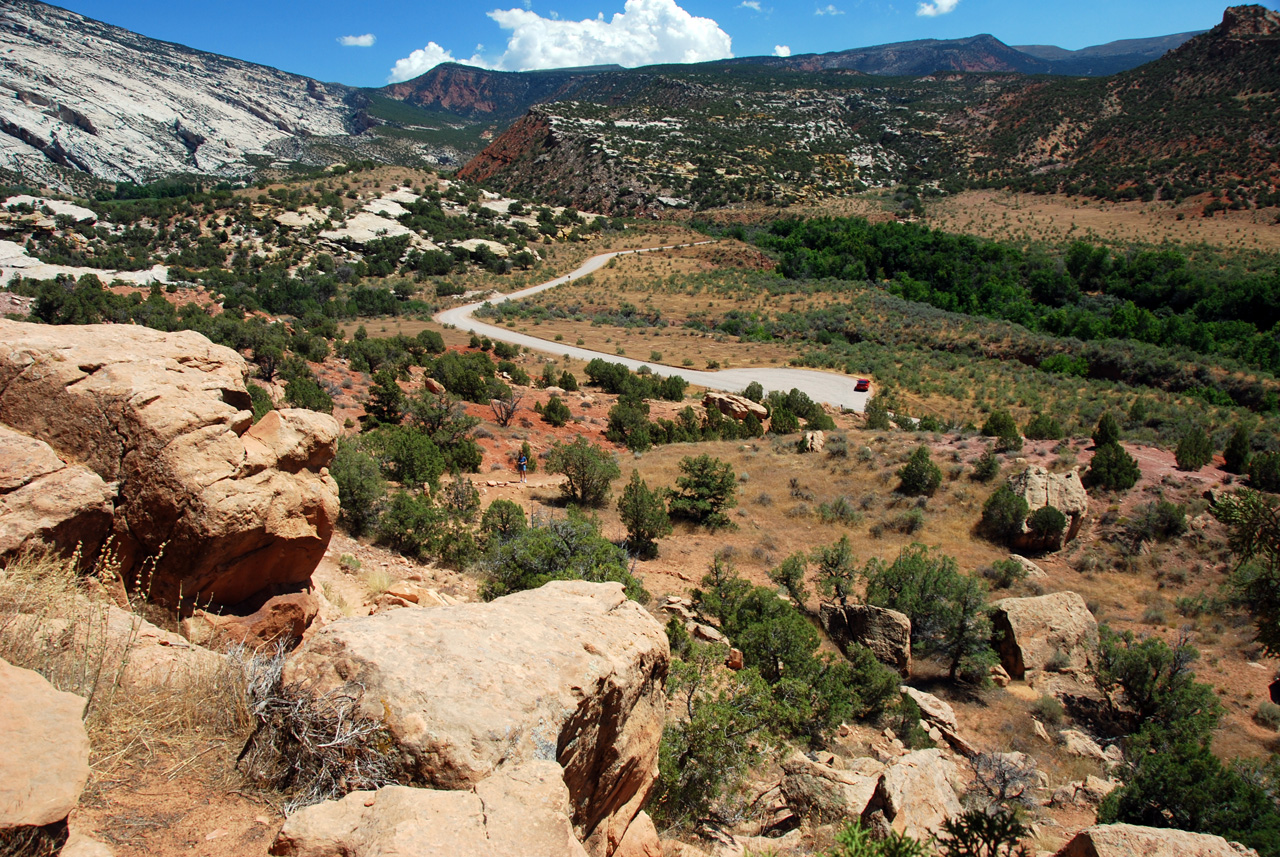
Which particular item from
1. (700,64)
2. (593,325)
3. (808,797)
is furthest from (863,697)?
(700,64)

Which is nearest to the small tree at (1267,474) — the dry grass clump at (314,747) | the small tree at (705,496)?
the small tree at (705,496)

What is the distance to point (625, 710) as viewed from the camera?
13.3 feet

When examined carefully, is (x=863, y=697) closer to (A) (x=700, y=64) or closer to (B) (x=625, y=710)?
(B) (x=625, y=710)

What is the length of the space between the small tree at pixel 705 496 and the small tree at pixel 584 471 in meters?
1.88

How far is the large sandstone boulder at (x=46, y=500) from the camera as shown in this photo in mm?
4277

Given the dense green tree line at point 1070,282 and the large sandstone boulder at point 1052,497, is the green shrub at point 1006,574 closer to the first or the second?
the large sandstone boulder at point 1052,497

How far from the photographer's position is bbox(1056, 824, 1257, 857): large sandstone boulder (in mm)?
5027

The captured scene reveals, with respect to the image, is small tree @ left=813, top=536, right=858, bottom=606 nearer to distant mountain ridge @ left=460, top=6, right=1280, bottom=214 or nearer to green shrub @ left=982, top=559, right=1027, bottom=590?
green shrub @ left=982, top=559, right=1027, bottom=590

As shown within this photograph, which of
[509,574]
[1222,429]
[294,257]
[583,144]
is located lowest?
[1222,429]

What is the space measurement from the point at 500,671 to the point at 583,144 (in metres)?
92.8

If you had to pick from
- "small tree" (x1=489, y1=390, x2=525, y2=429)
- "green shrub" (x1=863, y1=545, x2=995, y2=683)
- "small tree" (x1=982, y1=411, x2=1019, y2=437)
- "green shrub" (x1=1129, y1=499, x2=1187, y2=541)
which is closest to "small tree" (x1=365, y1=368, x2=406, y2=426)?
"small tree" (x1=489, y1=390, x2=525, y2=429)

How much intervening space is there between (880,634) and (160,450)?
35.3 ft

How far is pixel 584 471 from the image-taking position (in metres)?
15.7

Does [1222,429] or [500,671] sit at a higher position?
[500,671]
